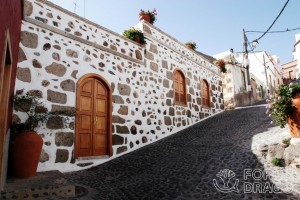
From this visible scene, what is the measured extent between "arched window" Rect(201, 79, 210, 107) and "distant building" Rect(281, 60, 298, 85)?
2411 cm

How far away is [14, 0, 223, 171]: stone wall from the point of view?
4773mm

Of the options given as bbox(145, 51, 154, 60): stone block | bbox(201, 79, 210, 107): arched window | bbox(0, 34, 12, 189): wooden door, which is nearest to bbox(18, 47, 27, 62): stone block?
bbox(0, 34, 12, 189): wooden door

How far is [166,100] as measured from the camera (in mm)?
8016

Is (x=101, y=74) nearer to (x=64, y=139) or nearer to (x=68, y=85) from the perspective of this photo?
(x=68, y=85)

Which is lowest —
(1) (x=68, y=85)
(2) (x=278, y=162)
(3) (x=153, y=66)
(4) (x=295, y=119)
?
(2) (x=278, y=162)

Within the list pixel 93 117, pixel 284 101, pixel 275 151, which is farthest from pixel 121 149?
pixel 284 101

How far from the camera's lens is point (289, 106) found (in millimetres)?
4582

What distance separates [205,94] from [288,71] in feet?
84.9

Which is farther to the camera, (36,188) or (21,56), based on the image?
(21,56)

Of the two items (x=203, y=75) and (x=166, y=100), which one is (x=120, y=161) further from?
(x=203, y=75)

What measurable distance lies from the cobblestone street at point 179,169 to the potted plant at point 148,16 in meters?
4.36

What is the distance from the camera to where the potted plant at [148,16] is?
8.33 meters

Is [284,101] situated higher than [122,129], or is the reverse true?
[284,101]

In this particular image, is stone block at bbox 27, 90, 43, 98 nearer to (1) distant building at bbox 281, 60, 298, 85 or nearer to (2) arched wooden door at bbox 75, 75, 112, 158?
(2) arched wooden door at bbox 75, 75, 112, 158
